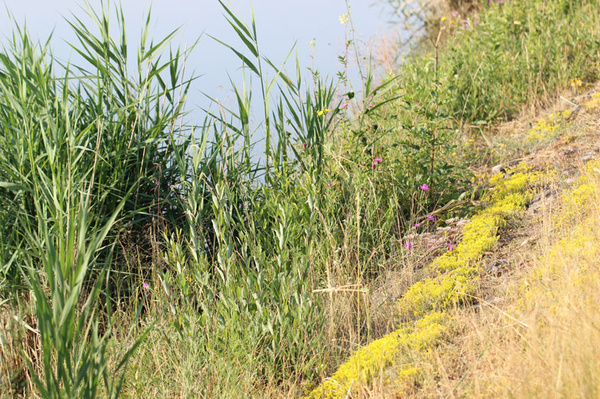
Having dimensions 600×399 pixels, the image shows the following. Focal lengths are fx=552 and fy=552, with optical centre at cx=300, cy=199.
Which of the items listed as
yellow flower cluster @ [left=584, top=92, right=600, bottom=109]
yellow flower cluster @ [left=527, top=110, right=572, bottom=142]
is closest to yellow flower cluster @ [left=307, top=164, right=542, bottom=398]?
yellow flower cluster @ [left=527, top=110, right=572, bottom=142]

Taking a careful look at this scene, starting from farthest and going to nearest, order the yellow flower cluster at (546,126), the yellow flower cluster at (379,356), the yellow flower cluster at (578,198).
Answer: the yellow flower cluster at (546,126) < the yellow flower cluster at (578,198) < the yellow flower cluster at (379,356)

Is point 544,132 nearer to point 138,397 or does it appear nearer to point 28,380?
point 138,397

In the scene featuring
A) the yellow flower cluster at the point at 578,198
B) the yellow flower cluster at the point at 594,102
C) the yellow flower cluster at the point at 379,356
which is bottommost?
the yellow flower cluster at the point at 379,356

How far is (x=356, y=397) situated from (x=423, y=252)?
1462 mm

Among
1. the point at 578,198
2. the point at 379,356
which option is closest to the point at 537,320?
the point at 379,356

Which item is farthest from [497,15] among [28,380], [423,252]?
[28,380]

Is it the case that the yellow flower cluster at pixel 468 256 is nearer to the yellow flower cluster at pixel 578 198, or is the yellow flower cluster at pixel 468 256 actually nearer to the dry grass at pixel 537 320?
the dry grass at pixel 537 320

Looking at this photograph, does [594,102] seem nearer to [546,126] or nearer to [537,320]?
[546,126]

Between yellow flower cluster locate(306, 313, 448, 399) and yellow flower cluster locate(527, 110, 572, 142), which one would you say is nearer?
yellow flower cluster locate(306, 313, 448, 399)

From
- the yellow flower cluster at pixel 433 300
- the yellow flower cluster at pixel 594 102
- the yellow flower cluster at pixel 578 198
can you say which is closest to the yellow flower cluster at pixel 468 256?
the yellow flower cluster at pixel 433 300

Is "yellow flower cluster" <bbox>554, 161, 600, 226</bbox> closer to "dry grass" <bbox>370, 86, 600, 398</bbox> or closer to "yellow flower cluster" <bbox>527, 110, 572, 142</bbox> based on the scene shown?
"dry grass" <bbox>370, 86, 600, 398</bbox>

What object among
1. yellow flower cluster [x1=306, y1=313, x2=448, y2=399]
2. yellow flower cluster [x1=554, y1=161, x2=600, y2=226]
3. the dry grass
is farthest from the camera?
yellow flower cluster [x1=554, y1=161, x2=600, y2=226]

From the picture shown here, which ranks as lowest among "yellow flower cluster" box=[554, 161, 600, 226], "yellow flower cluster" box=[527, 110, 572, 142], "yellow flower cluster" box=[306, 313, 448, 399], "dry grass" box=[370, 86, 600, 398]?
"yellow flower cluster" box=[306, 313, 448, 399]

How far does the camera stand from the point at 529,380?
1.86 meters
